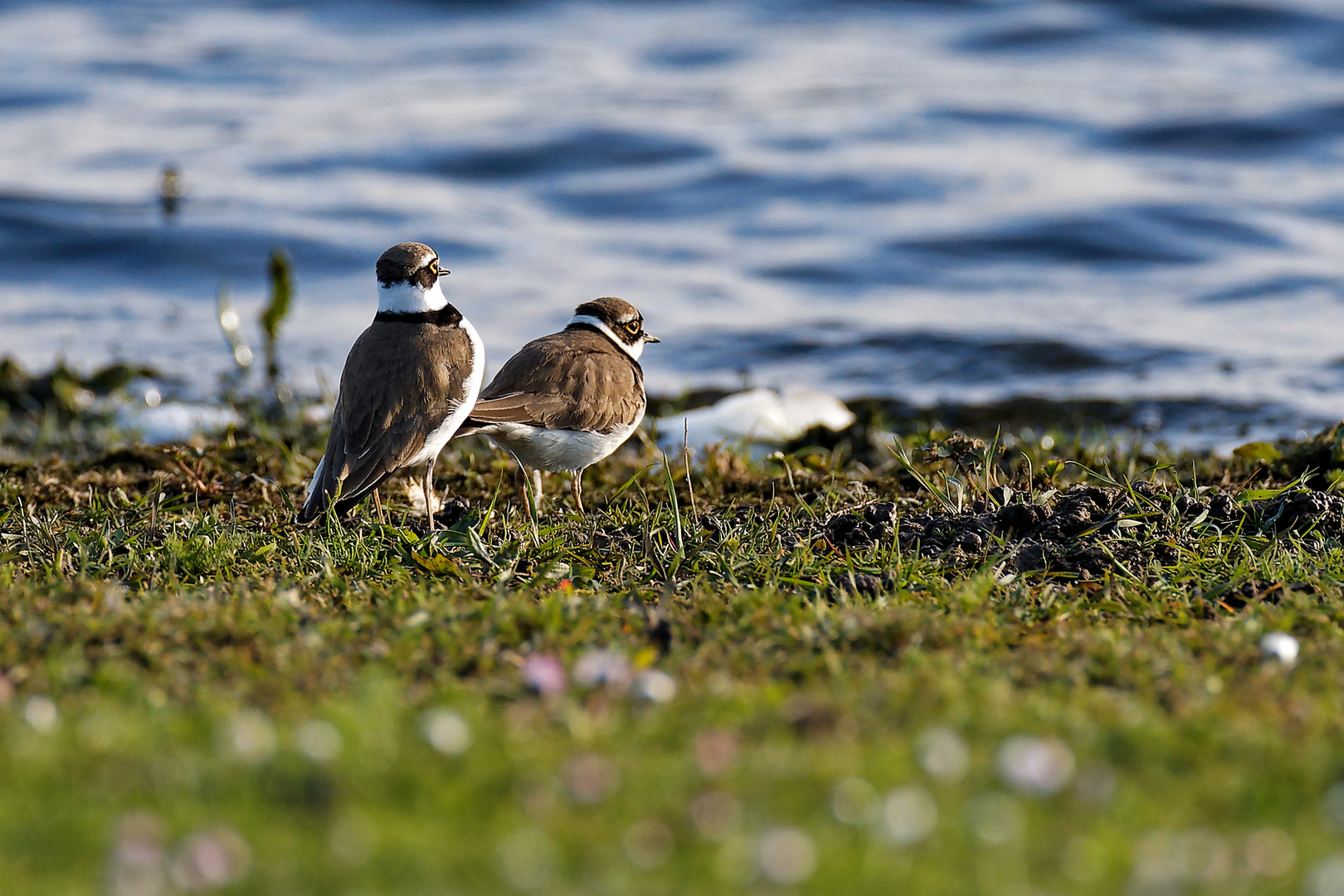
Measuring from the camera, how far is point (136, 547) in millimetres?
5035

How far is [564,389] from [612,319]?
0.93 meters

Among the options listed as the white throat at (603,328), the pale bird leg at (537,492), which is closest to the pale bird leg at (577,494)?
the pale bird leg at (537,492)

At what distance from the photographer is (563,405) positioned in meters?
6.14

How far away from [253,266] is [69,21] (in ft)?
51.0

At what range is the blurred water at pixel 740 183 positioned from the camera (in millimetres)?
12320

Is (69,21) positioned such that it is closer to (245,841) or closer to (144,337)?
(144,337)

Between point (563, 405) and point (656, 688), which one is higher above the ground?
point (656, 688)

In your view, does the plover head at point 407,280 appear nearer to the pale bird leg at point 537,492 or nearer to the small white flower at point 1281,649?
the pale bird leg at point 537,492

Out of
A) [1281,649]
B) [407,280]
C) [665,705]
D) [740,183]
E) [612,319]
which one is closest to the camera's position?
[665,705]

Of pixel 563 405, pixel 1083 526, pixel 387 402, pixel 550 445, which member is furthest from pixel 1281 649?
pixel 387 402

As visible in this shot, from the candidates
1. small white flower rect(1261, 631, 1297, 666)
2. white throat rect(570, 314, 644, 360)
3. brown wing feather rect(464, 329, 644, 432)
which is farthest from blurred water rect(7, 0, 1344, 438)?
small white flower rect(1261, 631, 1297, 666)

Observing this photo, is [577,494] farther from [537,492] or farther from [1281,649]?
[1281,649]

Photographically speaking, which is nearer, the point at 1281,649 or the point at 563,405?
the point at 1281,649

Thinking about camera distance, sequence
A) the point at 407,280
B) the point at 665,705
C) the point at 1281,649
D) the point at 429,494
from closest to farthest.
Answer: the point at 665,705 < the point at 1281,649 < the point at 429,494 < the point at 407,280
